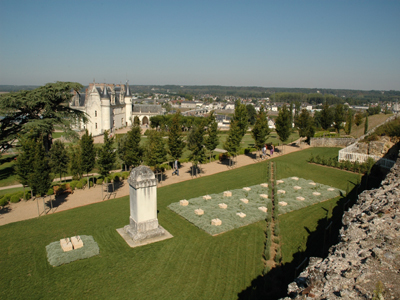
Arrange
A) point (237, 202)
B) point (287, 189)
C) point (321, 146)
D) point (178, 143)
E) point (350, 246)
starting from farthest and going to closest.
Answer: point (321, 146) < point (178, 143) < point (287, 189) < point (237, 202) < point (350, 246)

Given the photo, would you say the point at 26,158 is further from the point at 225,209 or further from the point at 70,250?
the point at 225,209

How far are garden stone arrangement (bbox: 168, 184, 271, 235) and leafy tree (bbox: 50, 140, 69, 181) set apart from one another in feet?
35.7

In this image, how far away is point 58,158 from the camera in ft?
74.3

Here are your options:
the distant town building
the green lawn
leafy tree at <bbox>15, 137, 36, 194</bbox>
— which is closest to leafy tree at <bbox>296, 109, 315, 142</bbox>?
the green lawn

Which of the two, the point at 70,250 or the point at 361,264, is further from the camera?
the point at 70,250

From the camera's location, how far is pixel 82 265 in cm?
1123

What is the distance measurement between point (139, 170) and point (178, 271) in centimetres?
469

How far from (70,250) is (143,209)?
3.38 m

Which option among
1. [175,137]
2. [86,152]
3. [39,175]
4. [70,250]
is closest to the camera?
[70,250]

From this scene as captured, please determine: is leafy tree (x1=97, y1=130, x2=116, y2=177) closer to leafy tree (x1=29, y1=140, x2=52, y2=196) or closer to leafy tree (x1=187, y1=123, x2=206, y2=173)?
leafy tree (x1=29, y1=140, x2=52, y2=196)

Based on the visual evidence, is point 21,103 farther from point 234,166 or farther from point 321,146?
point 321,146

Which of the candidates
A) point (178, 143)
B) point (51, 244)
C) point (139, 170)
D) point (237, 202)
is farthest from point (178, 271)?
point (178, 143)

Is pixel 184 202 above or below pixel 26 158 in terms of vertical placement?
below

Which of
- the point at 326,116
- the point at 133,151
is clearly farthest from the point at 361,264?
the point at 326,116
